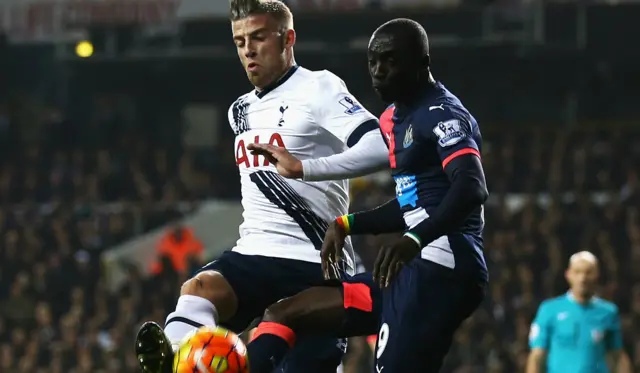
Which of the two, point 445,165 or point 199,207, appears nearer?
point 445,165

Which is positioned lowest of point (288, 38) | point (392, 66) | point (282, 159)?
point (282, 159)

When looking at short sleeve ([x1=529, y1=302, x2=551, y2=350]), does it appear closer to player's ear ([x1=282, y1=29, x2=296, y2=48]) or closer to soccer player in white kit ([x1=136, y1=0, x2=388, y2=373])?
soccer player in white kit ([x1=136, y1=0, x2=388, y2=373])

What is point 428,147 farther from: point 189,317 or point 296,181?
point 189,317

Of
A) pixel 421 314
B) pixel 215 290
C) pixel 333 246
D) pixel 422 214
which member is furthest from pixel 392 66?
pixel 215 290

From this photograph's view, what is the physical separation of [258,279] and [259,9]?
1.20 meters

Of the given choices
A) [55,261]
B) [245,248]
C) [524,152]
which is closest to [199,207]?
[55,261]

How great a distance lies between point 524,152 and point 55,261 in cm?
627

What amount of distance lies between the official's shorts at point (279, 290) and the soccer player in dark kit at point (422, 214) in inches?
24.4

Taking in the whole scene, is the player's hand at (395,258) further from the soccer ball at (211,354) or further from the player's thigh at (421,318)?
the soccer ball at (211,354)

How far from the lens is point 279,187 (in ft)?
18.8

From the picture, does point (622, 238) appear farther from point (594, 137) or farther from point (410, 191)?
point (410, 191)

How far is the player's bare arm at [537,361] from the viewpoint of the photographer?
8898mm

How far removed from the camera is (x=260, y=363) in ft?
17.1

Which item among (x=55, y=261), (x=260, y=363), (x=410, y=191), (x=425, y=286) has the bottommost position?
(x=55, y=261)
